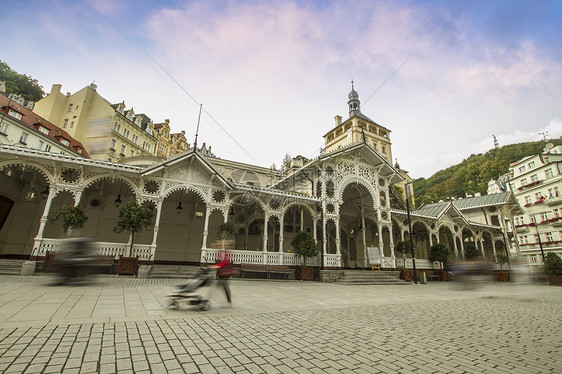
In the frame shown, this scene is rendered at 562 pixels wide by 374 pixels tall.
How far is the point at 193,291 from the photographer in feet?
19.0

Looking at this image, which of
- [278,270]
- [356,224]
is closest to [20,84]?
[278,270]

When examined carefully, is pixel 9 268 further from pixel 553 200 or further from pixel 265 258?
pixel 553 200

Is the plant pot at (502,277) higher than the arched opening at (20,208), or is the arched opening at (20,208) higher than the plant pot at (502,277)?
the arched opening at (20,208)

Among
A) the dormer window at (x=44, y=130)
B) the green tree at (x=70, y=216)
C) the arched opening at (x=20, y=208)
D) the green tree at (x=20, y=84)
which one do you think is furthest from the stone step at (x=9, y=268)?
the green tree at (x=20, y=84)

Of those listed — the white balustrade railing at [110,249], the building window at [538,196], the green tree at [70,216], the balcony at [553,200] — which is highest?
the building window at [538,196]

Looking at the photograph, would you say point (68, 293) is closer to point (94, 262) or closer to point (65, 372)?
point (94, 262)

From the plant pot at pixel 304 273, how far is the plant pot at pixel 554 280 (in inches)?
892

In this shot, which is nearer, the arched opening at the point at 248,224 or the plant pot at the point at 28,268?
the plant pot at the point at 28,268

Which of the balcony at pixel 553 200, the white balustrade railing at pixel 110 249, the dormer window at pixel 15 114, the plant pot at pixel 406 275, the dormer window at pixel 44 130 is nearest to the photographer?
the white balustrade railing at pixel 110 249

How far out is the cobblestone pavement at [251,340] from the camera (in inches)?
113

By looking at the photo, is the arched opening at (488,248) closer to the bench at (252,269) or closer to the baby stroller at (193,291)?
the bench at (252,269)

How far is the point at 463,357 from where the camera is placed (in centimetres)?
359

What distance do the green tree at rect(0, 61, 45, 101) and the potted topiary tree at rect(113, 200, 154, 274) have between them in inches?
1671

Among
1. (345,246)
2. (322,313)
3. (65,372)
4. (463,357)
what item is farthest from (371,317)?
(345,246)
